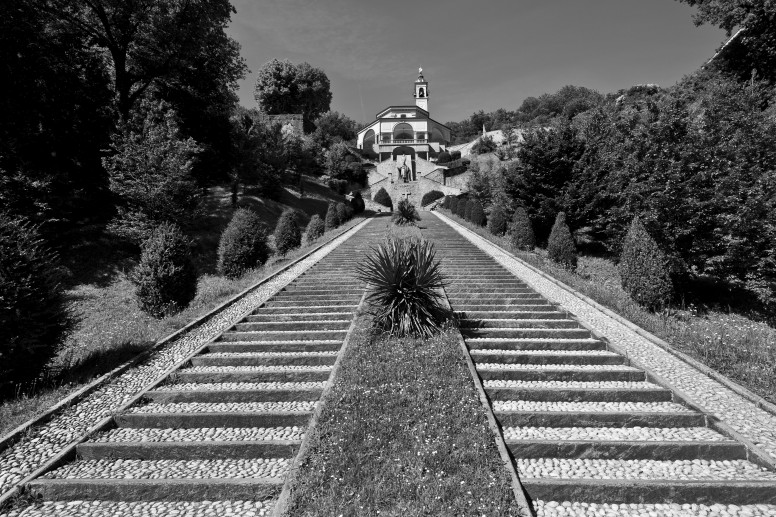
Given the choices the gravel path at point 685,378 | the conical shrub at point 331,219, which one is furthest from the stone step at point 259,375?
the conical shrub at point 331,219

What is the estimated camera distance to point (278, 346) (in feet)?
21.8

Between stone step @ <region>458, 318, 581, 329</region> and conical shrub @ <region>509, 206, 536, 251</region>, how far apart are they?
8838 millimetres

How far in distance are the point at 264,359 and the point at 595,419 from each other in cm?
467

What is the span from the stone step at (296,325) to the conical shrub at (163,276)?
2.62 metres

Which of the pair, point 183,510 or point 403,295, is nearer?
point 183,510

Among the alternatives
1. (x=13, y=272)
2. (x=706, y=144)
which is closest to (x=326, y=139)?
(x=706, y=144)

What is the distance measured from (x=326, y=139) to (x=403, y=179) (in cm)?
1451

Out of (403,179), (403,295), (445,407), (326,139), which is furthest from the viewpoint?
(326,139)

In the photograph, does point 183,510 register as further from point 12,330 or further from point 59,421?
point 12,330

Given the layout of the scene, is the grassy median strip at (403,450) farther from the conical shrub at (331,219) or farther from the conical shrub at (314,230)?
the conical shrub at (331,219)

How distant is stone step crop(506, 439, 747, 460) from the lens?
3.84 m

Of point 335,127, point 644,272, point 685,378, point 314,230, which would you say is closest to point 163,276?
point 685,378

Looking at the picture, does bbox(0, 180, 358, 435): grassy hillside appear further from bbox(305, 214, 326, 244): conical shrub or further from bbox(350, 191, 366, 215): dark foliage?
bbox(305, 214, 326, 244): conical shrub

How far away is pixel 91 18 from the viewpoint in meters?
17.7
